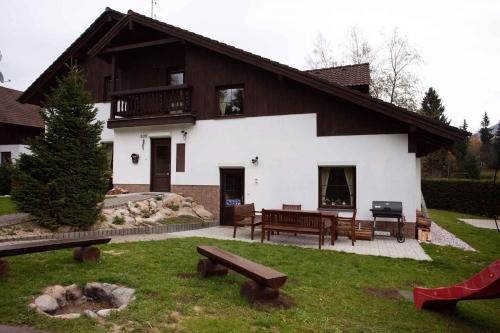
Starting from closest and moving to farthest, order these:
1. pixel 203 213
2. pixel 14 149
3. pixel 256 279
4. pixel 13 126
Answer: pixel 256 279 → pixel 203 213 → pixel 14 149 → pixel 13 126

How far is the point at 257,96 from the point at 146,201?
5.32m

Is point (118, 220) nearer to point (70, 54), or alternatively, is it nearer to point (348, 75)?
point (70, 54)

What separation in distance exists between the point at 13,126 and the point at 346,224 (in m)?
21.8

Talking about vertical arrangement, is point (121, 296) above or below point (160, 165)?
below

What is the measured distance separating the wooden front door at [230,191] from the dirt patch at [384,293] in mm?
7396

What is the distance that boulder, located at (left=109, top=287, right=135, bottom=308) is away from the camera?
4.43 metres

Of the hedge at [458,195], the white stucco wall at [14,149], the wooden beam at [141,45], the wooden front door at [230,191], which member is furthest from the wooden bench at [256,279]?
the white stucco wall at [14,149]

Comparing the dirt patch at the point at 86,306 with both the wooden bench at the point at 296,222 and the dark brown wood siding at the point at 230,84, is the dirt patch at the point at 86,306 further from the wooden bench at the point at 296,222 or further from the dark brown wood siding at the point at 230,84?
the dark brown wood siding at the point at 230,84

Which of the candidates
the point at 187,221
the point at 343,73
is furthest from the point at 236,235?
the point at 343,73

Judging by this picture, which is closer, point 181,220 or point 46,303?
point 46,303

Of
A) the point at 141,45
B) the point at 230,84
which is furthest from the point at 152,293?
the point at 141,45

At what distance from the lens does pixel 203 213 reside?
41.0 feet

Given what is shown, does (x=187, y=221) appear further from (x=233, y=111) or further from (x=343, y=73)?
(x=343, y=73)

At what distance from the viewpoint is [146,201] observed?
37.9 feet
